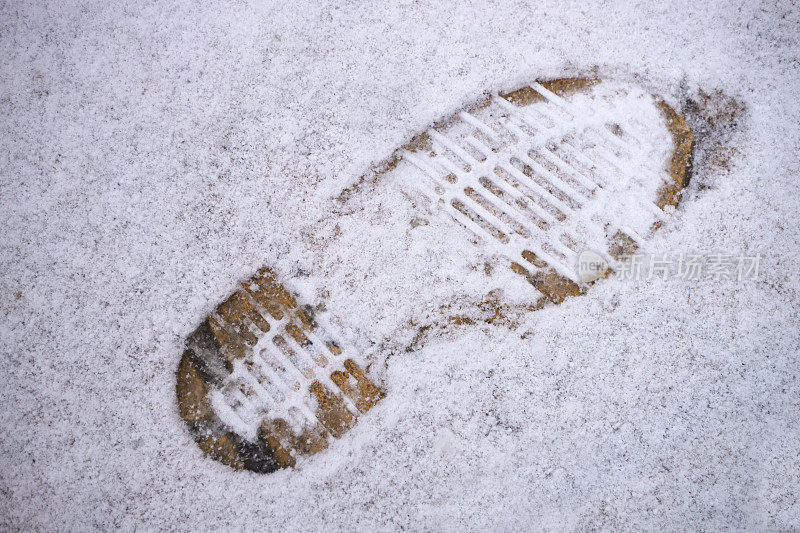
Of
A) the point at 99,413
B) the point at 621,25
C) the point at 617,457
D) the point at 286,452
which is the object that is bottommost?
the point at 617,457

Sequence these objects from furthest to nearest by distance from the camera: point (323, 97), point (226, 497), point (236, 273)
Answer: point (323, 97) → point (236, 273) → point (226, 497)

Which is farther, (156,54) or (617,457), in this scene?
(156,54)

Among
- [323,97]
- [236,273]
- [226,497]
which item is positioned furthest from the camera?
[323,97]

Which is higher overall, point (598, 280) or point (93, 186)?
point (93, 186)

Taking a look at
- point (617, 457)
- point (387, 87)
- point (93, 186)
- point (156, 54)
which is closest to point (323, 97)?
point (387, 87)

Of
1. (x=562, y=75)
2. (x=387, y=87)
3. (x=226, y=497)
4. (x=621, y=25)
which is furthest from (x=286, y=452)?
(x=621, y=25)

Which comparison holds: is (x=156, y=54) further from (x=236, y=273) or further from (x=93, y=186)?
(x=236, y=273)

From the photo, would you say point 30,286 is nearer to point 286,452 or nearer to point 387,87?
point 286,452
